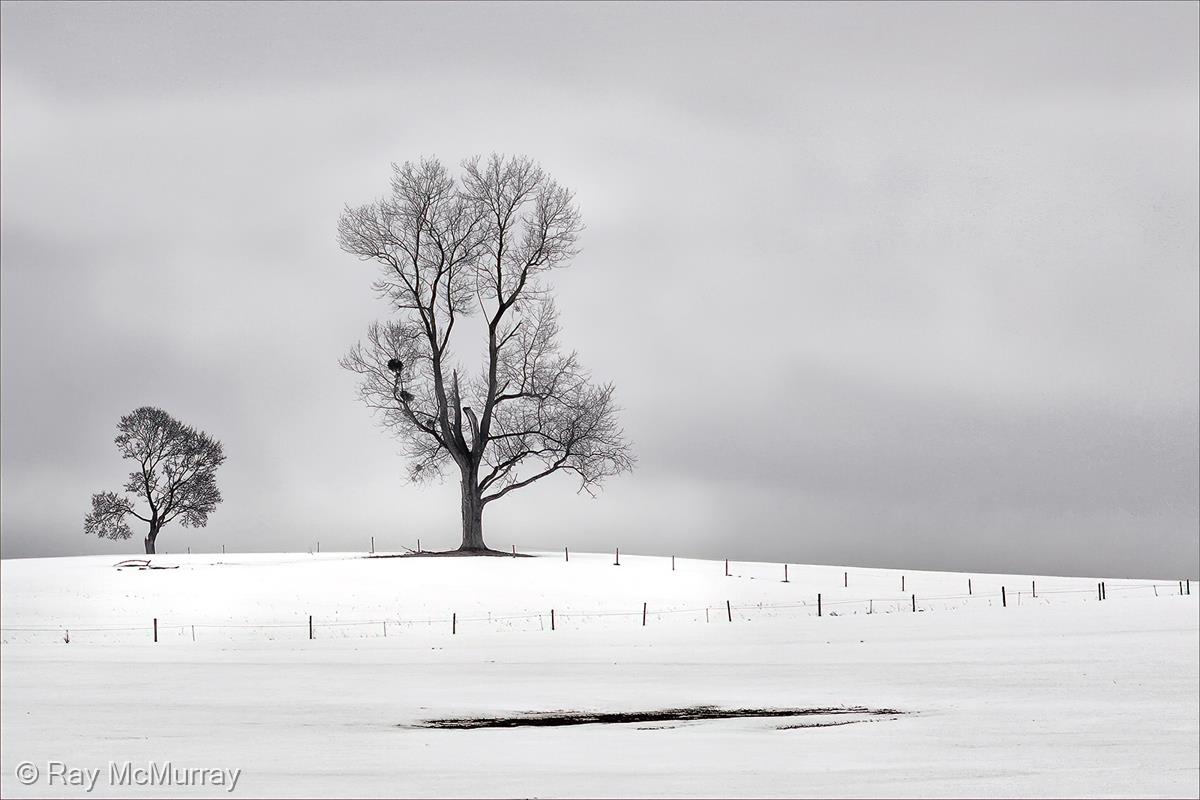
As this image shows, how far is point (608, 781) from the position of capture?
13078 millimetres

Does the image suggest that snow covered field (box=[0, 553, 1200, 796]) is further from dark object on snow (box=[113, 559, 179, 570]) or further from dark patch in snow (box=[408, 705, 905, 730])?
dark object on snow (box=[113, 559, 179, 570])

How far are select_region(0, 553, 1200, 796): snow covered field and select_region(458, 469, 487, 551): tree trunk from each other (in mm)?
4553

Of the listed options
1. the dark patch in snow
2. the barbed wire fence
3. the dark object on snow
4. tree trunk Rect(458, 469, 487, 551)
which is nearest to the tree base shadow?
tree trunk Rect(458, 469, 487, 551)

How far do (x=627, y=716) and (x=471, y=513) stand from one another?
106ft

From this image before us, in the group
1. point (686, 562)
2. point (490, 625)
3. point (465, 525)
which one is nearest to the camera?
point (490, 625)

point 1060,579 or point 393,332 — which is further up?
point 393,332

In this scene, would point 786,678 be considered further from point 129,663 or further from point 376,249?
point 376,249

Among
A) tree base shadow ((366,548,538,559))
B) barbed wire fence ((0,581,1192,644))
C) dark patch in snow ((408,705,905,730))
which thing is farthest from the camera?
tree base shadow ((366,548,538,559))

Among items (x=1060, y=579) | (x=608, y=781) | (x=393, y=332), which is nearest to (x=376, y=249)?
(x=393, y=332)

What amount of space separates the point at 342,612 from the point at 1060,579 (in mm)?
32172

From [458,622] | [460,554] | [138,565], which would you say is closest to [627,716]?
[458,622]

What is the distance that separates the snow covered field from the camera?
45.8ft

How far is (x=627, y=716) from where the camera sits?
18688mm

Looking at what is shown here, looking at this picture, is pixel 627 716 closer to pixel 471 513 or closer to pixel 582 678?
pixel 582 678
